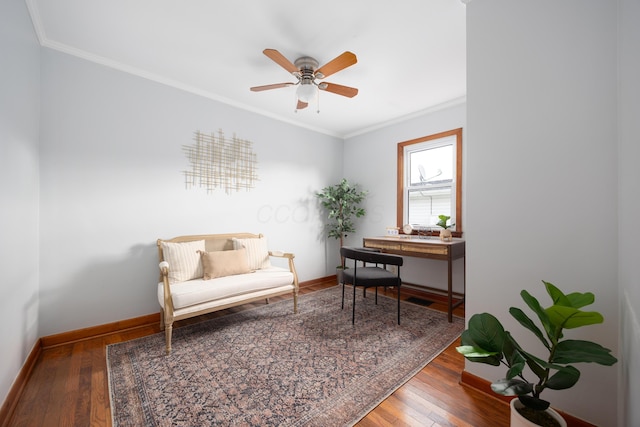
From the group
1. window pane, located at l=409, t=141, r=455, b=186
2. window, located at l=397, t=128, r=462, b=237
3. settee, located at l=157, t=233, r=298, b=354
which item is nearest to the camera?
settee, located at l=157, t=233, r=298, b=354

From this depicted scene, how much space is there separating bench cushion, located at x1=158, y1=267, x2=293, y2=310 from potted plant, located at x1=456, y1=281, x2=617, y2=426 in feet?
6.49

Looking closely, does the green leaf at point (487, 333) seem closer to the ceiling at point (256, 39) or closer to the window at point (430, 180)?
the ceiling at point (256, 39)

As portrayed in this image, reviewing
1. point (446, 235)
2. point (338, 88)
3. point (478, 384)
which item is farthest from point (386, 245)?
point (338, 88)

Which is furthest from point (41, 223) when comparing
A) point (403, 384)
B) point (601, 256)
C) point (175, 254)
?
point (601, 256)

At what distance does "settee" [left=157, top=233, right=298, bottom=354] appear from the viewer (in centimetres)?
222

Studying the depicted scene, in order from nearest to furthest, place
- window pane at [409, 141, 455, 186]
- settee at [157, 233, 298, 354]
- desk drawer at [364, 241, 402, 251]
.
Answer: settee at [157, 233, 298, 354] → desk drawer at [364, 241, 402, 251] → window pane at [409, 141, 455, 186]

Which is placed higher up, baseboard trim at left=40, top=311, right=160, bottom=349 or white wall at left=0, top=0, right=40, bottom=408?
white wall at left=0, top=0, right=40, bottom=408

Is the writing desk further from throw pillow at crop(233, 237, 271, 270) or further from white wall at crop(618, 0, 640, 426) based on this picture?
white wall at crop(618, 0, 640, 426)

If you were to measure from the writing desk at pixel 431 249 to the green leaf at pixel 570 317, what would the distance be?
172 cm

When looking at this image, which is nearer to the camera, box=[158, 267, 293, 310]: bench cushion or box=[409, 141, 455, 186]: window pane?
box=[158, 267, 293, 310]: bench cushion

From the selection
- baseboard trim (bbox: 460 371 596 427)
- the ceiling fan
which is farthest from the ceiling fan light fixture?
baseboard trim (bbox: 460 371 596 427)

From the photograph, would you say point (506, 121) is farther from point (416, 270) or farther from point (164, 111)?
point (164, 111)

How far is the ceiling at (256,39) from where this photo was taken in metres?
1.88

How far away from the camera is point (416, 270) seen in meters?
3.86
